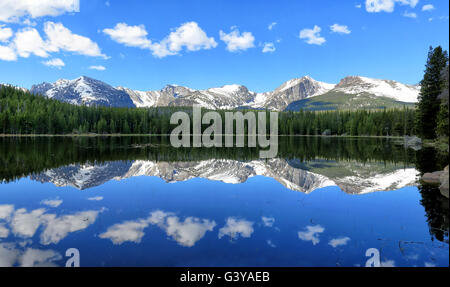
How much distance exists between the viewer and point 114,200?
1917 centimetres

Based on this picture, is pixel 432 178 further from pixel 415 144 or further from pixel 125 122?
pixel 125 122

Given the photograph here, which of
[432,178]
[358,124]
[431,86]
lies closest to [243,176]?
[432,178]

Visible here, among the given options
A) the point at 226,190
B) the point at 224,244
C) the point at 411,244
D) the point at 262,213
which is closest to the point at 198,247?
the point at 224,244

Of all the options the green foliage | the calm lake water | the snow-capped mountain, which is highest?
the green foliage

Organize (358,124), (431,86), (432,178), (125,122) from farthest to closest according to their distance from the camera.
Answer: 1. (125,122)
2. (358,124)
3. (431,86)
4. (432,178)

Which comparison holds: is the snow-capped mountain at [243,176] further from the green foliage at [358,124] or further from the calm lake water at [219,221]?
the green foliage at [358,124]

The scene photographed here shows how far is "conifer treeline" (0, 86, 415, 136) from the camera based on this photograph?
465 feet

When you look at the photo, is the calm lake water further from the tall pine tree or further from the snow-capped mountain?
the tall pine tree

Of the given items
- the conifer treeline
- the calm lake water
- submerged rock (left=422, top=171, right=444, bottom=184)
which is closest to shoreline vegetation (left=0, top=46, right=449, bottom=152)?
the conifer treeline

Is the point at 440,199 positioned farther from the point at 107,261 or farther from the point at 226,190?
the point at 107,261

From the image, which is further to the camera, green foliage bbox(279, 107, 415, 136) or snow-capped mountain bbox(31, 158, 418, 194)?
green foliage bbox(279, 107, 415, 136)

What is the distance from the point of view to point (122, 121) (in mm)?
183125

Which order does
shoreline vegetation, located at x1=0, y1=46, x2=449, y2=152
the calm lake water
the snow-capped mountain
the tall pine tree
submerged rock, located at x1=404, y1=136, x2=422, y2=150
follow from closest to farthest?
the calm lake water, the snow-capped mountain, the tall pine tree, submerged rock, located at x1=404, y1=136, x2=422, y2=150, shoreline vegetation, located at x1=0, y1=46, x2=449, y2=152

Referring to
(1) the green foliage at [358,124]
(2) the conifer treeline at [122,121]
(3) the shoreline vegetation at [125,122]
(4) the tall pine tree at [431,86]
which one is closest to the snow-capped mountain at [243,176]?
(4) the tall pine tree at [431,86]
